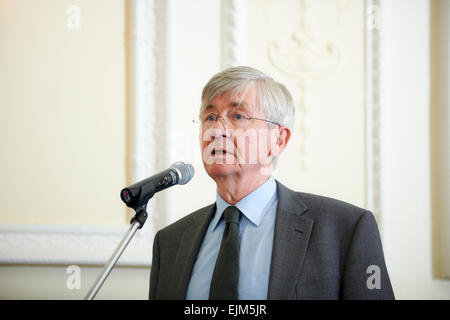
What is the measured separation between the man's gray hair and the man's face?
2 cm

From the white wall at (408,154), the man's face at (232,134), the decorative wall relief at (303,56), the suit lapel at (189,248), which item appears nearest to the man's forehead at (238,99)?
the man's face at (232,134)

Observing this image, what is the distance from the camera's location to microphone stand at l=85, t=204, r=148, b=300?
1310 mm

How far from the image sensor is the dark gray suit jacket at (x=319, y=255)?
150 cm

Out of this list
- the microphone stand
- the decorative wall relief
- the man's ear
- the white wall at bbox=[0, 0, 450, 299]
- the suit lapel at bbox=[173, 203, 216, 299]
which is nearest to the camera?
the microphone stand

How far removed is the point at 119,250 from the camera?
1.34 m

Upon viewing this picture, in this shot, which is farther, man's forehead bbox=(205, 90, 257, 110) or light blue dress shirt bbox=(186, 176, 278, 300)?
man's forehead bbox=(205, 90, 257, 110)

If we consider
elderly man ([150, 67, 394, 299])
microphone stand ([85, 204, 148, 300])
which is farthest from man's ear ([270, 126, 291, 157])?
microphone stand ([85, 204, 148, 300])

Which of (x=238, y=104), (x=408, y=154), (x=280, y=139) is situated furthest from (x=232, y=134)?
(x=408, y=154)

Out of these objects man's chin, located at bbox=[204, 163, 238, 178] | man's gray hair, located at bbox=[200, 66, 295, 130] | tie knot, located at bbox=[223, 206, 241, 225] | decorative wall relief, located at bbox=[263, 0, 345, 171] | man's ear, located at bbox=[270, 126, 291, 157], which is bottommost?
tie knot, located at bbox=[223, 206, 241, 225]

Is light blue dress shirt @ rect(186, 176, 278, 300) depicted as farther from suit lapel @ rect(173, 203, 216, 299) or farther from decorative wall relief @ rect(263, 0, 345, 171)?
decorative wall relief @ rect(263, 0, 345, 171)

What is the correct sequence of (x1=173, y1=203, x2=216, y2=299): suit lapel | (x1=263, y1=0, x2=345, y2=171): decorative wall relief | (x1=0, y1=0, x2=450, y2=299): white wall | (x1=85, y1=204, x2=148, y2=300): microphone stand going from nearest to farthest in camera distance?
(x1=85, y1=204, x2=148, y2=300): microphone stand → (x1=173, y1=203, x2=216, y2=299): suit lapel → (x1=0, y1=0, x2=450, y2=299): white wall → (x1=263, y1=0, x2=345, y2=171): decorative wall relief

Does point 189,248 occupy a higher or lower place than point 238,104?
lower

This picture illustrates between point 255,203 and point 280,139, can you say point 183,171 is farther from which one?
point 280,139

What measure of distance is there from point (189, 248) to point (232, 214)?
19 cm
